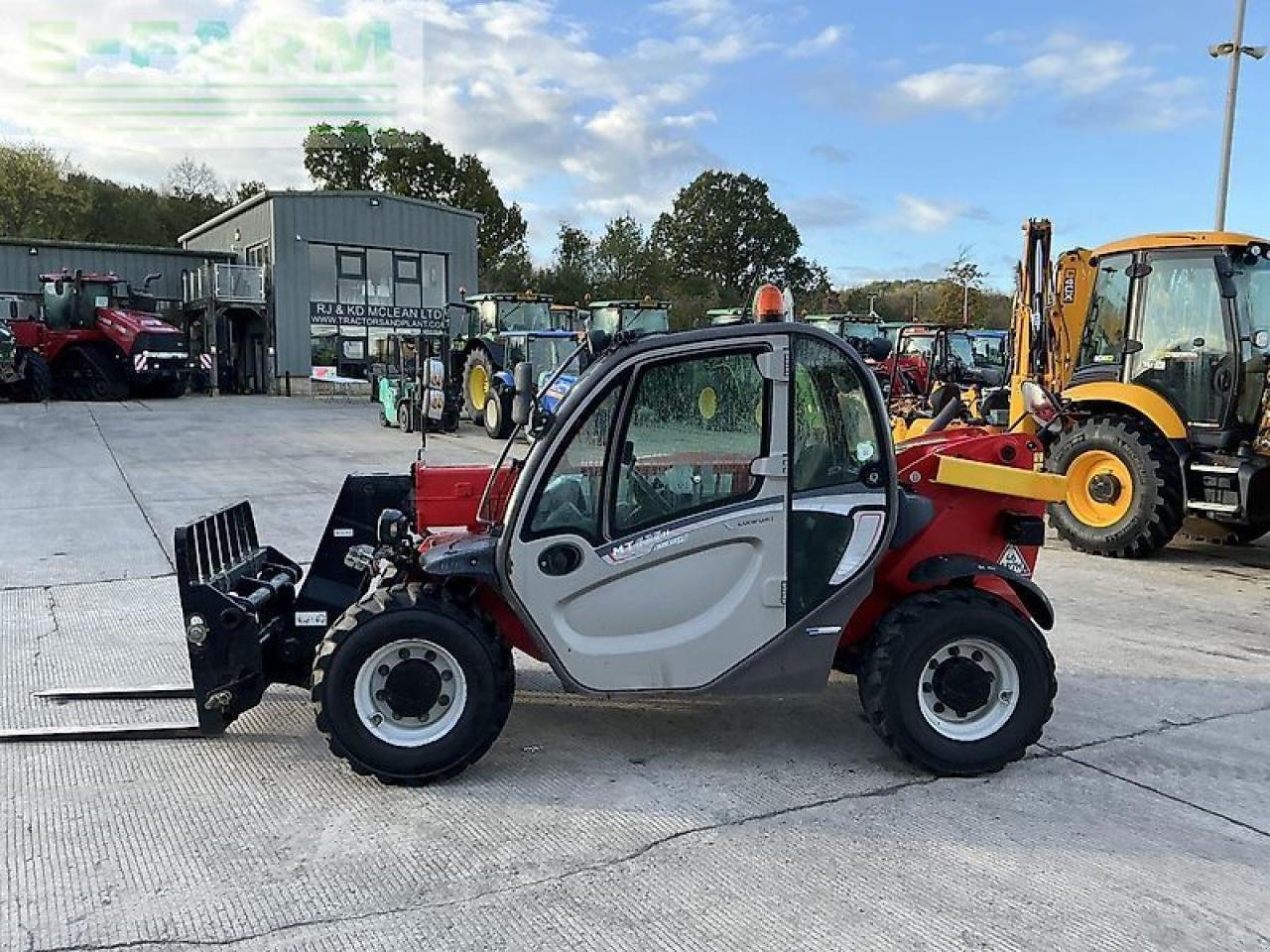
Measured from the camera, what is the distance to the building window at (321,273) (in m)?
29.3

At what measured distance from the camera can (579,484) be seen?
3822 mm

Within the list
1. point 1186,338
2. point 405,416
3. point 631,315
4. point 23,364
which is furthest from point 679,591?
point 23,364

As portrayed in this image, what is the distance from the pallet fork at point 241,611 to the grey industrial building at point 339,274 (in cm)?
2400

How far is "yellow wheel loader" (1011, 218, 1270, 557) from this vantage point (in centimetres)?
786

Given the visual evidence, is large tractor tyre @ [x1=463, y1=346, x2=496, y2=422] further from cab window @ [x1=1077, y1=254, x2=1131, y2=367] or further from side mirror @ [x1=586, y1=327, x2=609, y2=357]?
side mirror @ [x1=586, y1=327, x2=609, y2=357]

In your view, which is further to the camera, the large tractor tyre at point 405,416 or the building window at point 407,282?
the building window at point 407,282

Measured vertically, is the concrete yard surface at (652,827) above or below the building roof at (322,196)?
below

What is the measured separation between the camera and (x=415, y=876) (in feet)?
10.5

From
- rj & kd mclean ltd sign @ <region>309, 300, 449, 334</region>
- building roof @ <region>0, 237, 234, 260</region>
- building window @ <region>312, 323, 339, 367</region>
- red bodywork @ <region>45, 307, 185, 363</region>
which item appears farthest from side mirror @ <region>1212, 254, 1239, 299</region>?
building roof @ <region>0, 237, 234, 260</region>

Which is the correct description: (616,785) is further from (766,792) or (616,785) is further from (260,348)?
(260,348)

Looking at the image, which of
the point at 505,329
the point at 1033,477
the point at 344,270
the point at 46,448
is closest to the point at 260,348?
the point at 344,270

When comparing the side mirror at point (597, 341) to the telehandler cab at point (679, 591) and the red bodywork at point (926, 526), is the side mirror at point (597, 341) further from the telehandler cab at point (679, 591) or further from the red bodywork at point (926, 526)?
the red bodywork at point (926, 526)

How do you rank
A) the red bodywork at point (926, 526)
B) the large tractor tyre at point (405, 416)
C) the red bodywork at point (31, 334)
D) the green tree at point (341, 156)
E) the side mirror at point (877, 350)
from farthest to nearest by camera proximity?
the green tree at point (341, 156) < the red bodywork at point (31, 334) < the large tractor tyre at point (405, 416) < the side mirror at point (877, 350) < the red bodywork at point (926, 526)

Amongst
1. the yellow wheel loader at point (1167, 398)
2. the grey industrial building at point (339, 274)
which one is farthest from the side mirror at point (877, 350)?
the grey industrial building at point (339, 274)
